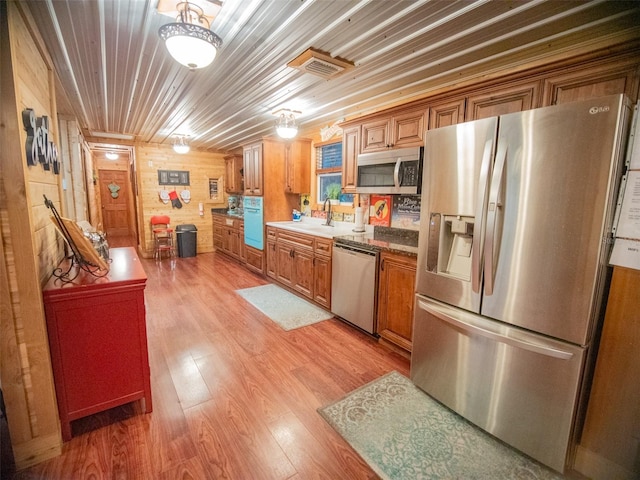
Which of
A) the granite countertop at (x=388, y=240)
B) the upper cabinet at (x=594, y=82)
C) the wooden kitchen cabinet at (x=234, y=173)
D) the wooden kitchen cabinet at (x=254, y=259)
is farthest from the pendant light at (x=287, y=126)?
the wooden kitchen cabinet at (x=234, y=173)

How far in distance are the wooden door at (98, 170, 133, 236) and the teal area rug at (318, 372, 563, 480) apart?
10038 millimetres

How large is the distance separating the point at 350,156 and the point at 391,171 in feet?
2.17

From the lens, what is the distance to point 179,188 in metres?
6.46

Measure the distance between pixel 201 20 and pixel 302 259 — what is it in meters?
2.64

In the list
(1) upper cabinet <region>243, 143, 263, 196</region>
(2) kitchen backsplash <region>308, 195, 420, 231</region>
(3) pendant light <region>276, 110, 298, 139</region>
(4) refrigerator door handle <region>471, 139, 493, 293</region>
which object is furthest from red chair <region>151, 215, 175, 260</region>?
(4) refrigerator door handle <region>471, 139, 493, 293</region>

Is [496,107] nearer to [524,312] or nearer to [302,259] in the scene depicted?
[524,312]

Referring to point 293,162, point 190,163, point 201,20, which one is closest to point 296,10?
point 201,20

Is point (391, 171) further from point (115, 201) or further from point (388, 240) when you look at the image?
point (115, 201)

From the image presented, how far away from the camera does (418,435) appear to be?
1.73 meters

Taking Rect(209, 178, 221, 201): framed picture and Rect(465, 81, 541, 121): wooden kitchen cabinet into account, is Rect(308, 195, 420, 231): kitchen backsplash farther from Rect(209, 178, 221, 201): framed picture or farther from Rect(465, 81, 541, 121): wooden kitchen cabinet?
Rect(209, 178, 221, 201): framed picture

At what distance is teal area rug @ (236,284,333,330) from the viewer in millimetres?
3252

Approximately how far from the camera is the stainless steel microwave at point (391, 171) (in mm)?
2604

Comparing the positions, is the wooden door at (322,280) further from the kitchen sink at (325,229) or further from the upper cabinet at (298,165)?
the upper cabinet at (298,165)

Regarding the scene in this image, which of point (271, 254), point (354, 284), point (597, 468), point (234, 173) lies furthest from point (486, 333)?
point (234, 173)
